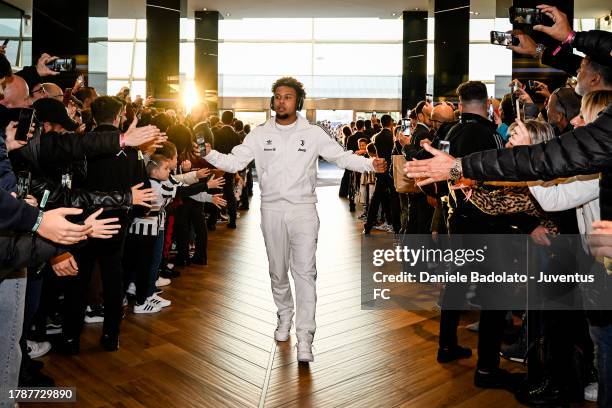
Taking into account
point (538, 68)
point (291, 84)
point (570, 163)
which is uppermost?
point (538, 68)

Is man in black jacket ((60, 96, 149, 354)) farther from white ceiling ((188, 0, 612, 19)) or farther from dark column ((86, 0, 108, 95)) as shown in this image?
white ceiling ((188, 0, 612, 19))

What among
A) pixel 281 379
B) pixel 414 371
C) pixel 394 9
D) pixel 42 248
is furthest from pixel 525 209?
pixel 394 9

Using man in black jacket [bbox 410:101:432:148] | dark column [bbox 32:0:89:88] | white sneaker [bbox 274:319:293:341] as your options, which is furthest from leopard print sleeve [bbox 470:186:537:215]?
dark column [bbox 32:0:89:88]

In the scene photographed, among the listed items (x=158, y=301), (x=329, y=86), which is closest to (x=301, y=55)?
(x=329, y=86)

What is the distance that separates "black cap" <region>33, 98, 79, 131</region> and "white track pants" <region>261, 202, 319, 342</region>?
53.6 inches

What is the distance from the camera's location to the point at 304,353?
332cm

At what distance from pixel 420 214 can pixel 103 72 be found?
6227 millimetres

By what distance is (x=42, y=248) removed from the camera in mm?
1831

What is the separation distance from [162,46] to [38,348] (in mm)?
8913

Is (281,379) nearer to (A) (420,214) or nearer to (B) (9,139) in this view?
(B) (9,139)

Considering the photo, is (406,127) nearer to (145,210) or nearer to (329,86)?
(145,210)

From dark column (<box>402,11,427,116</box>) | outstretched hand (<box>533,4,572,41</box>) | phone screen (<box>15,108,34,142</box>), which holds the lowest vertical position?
phone screen (<box>15,108,34,142</box>)

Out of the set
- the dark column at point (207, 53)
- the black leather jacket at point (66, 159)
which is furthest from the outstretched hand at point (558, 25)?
the dark column at point (207, 53)

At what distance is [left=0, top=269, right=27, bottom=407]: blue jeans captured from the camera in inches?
80.7
